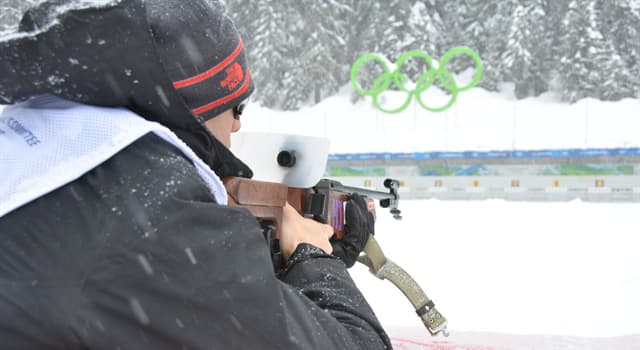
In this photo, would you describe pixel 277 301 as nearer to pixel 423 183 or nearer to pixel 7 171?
pixel 7 171

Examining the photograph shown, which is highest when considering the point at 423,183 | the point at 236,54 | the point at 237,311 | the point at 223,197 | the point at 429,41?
the point at 429,41

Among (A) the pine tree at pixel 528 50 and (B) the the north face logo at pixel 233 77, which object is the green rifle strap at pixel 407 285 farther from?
(A) the pine tree at pixel 528 50

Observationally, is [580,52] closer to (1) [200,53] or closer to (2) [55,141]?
(1) [200,53]

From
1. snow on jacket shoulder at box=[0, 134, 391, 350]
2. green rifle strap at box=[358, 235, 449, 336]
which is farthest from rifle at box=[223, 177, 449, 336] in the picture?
snow on jacket shoulder at box=[0, 134, 391, 350]

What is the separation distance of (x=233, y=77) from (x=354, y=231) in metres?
1.19

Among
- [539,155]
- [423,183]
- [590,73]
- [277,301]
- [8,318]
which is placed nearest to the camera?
[8,318]

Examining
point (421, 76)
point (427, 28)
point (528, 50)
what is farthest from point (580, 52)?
point (421, 76)

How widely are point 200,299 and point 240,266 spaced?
81 mm

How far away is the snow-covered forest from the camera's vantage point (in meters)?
33.1

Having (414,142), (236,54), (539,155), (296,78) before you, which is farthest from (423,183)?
(296,78)

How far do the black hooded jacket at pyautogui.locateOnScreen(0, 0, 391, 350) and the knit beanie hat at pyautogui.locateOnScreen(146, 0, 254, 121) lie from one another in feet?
0.30

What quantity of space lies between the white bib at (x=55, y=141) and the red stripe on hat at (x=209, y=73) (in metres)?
0.14

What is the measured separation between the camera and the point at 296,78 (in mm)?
35750

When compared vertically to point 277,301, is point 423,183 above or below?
below
